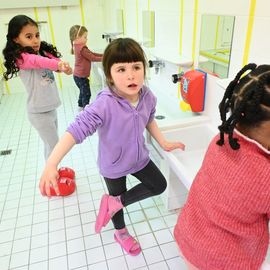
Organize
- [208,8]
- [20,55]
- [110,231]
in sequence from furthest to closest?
[110,231] < [20,55] < [208,8]

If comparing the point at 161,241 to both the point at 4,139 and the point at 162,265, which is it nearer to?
the point at 162,265

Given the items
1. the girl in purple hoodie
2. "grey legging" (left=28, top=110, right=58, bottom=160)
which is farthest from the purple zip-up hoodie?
"grey legging" (left=28, top=110, right=58, bottom=160)

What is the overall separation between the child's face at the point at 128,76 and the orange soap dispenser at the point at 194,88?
1.64 ft

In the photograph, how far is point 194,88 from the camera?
1656mm

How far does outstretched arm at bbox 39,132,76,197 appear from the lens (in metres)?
1.01

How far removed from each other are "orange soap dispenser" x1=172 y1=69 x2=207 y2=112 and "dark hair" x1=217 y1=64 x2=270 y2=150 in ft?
3.08

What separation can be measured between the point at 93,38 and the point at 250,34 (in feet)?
12.8

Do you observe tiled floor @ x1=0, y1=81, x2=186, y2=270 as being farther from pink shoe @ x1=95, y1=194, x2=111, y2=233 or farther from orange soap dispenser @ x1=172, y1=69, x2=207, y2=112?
orange soap dispenser @ x1=172, y1=69, x2=207, y2=112

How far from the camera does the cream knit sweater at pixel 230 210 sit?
0.67m

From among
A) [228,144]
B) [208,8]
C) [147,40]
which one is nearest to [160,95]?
[147,40]

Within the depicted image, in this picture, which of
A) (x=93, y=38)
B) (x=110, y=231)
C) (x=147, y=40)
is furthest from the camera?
(x=93, y=38)

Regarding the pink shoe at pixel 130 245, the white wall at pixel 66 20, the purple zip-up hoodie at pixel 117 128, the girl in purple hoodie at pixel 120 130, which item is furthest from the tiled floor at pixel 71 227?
the white wall at pixel 66 20

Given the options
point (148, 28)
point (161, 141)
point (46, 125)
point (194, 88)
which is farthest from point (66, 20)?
point (161, 141)

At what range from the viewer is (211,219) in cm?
78
